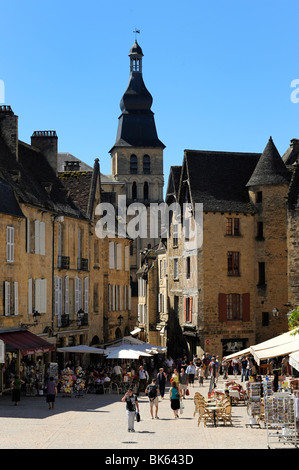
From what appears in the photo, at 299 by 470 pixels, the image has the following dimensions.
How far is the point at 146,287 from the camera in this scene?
64312mm

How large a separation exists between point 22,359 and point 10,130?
10.7 metres

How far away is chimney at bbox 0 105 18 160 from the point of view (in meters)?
37.6

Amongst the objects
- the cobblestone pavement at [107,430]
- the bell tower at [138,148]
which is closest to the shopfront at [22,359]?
the cobblestone pavement at [107,430]

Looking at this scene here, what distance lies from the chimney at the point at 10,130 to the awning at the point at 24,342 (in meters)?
9.25

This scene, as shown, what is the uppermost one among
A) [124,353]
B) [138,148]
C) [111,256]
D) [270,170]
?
[138,148]

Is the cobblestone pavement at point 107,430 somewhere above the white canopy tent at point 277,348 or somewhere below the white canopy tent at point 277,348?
below

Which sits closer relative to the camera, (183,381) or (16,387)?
(16,387)

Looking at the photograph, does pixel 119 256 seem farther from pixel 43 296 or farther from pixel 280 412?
pixel 280 412

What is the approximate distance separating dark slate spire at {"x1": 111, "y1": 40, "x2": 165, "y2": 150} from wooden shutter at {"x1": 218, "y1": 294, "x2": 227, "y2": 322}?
57.5 meters

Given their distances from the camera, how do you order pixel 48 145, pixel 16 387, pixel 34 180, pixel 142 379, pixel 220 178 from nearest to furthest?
pixel 16 387 → pixel 142 379 → pixel 34 180 → pixel 48 145 → pixel 220 178

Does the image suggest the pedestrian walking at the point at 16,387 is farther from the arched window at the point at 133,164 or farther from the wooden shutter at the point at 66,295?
the arched window at the point at 133,164

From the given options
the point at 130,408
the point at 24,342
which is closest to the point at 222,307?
the point at 24,342

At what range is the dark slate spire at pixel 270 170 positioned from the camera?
152ft

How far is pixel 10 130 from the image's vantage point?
37562 millimetres
